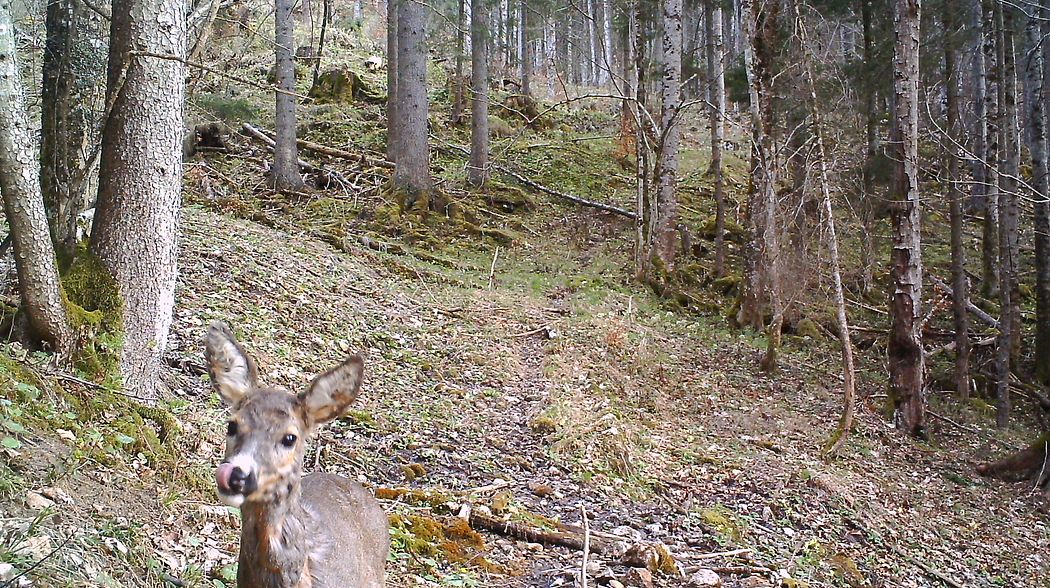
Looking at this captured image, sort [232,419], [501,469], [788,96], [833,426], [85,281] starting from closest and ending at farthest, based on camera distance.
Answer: [232,419]
[85,281]
[501,469]
[833,426]
[788,96]

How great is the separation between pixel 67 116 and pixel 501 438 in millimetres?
4591

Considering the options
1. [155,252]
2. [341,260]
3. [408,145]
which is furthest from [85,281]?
[408,145]

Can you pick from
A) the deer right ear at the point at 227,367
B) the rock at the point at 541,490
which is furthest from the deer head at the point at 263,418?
the rock at the point at 541,490

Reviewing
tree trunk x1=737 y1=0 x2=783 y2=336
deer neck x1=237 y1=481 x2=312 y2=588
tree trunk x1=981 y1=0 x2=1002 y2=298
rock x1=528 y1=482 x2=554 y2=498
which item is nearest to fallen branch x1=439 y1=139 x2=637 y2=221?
tree trunk x1=737 y1=0 x2=783 y2=336

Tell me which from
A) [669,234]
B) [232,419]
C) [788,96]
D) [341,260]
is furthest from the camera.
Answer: [669,234]

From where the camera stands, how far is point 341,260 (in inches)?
515

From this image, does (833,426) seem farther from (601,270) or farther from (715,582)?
(601,270)

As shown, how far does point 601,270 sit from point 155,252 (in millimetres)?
11755

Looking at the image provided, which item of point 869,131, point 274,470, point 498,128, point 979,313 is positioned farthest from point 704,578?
point 498,128

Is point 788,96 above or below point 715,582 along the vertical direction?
above

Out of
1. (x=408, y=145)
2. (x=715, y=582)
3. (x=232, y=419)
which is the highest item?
(x=408, y=145)

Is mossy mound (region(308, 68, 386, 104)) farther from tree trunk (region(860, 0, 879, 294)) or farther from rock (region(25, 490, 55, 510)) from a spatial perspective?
rock (region(25, 490, 55, 510))

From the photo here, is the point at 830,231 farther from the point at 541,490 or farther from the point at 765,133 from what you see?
the point at 541,490

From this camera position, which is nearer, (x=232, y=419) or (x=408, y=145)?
(x=232, y=419)
